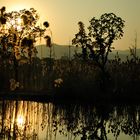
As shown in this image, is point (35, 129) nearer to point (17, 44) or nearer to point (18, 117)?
point (18, 117)

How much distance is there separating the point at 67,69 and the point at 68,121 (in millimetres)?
23335

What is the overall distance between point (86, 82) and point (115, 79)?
2728 millimetres

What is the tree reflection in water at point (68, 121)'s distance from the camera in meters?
24.9

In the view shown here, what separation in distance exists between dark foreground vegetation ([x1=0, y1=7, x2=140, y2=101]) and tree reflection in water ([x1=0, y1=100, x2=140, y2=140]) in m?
5.22

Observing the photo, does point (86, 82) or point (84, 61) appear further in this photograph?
point (84, 61)

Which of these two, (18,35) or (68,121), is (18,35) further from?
(68,121)

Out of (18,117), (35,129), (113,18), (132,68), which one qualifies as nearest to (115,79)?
(132,68)

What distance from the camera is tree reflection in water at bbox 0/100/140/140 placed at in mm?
24906

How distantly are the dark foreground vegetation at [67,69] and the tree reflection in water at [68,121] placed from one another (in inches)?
206

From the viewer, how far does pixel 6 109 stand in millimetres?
35594

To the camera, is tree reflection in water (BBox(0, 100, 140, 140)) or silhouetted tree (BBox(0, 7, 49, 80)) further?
silhouetted tree (BBox(0, 7, 49, 80))

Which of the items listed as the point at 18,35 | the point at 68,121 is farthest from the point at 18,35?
the point at 68,121

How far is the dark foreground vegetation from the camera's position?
4631 centimetres

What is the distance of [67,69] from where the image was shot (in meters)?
53.8
